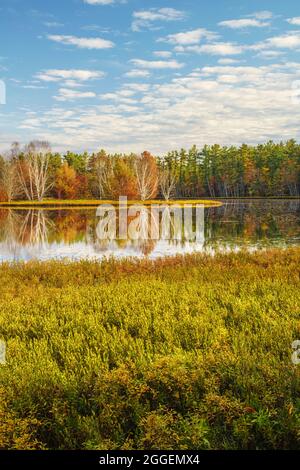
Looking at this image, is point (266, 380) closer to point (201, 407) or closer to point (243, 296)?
point (201, 407)

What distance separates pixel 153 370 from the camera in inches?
213

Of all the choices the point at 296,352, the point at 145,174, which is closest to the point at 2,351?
the point at 296,352

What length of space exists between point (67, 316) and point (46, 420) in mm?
3961

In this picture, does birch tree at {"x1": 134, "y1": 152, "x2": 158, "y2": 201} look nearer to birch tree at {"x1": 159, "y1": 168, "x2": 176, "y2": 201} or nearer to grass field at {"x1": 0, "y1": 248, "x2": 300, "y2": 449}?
birch tree at {"x1": 159, "y1": 168, "x2": 176, "y2": 201}

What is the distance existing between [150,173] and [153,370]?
76.6 metres

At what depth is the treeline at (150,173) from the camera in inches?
3022

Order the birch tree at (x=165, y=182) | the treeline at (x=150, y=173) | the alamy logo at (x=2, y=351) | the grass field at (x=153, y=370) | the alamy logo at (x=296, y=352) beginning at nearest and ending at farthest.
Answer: the grass field at (x=153, y=370)
the alamy logo at (x=296, y=352)
the alamy logo at (x=2, y=351)
the treeline at (x=150, y=173)
the birch tree at (x=165, y=182)

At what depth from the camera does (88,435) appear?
4328 millimetres

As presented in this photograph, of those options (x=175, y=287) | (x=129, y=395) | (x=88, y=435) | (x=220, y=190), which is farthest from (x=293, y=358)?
(x=220, y=190)

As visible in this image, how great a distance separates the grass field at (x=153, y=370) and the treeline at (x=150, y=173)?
6331cm

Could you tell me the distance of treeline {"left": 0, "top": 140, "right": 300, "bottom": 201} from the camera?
3022 inches

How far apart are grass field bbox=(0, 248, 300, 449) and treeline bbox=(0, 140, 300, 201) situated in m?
63.3

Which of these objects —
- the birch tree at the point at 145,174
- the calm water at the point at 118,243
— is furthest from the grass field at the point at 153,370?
the birch tree at the point at 145,174

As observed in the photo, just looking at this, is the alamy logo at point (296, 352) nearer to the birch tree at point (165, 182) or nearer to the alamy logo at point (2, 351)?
the alamy logo at point (2, 351)
